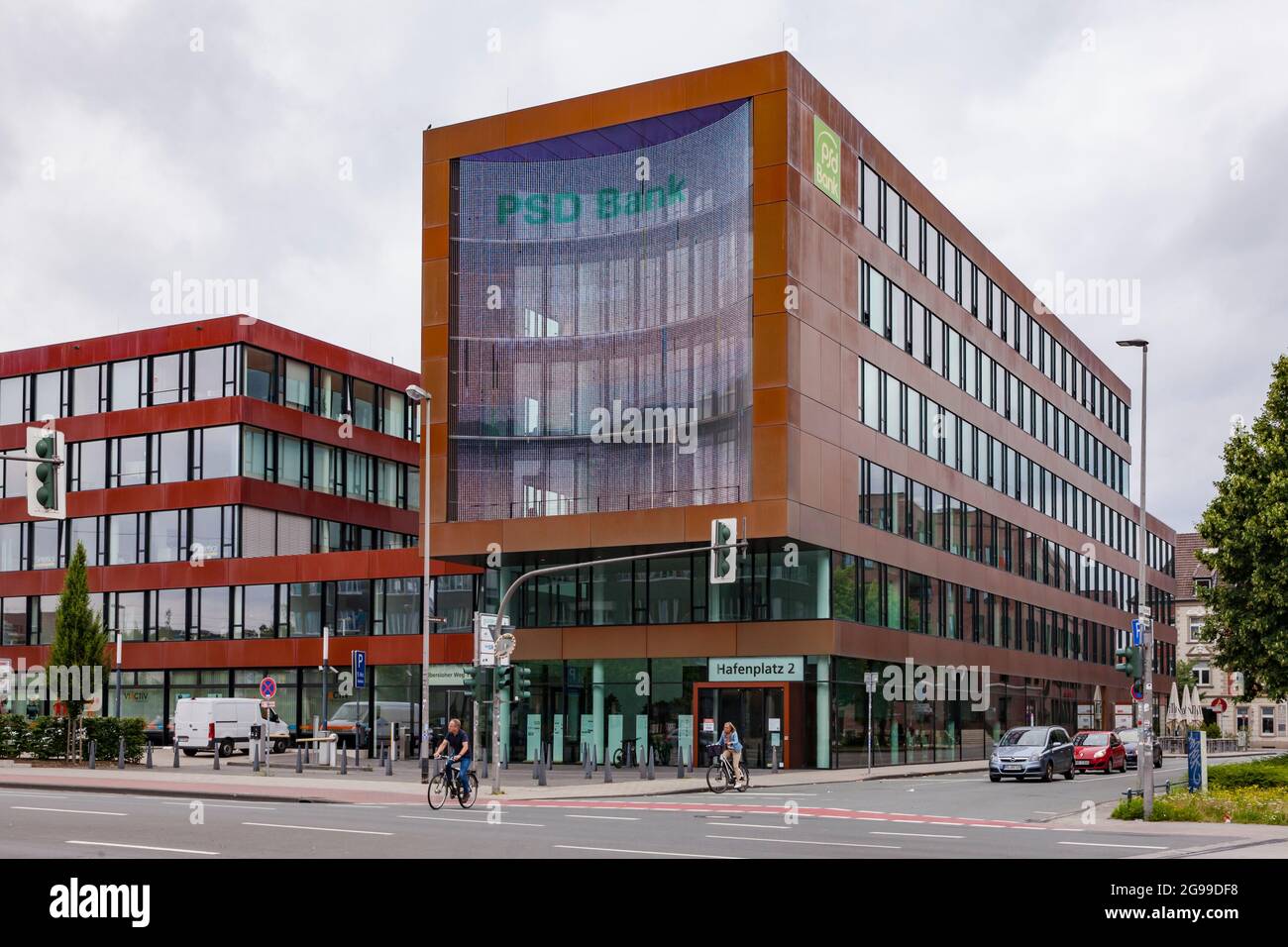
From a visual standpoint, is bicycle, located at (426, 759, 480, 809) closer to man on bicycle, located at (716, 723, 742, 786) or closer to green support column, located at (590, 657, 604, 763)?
man on bicycle, located at (716, 723, 742, 786)

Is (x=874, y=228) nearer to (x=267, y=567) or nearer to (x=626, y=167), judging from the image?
(x=626, y=167)

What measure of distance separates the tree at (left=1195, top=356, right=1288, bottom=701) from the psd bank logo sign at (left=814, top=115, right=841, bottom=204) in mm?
15704

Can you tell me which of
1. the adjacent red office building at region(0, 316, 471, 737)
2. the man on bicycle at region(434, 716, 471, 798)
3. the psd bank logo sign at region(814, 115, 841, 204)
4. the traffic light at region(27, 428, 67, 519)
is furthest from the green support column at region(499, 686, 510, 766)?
the traffic light at region(27, 428, 67, 519)

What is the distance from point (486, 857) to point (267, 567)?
4910 centimetres

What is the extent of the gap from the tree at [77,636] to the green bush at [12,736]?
1909mm

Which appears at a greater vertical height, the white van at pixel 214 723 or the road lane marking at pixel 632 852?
the road lane marking at pixel 632 852

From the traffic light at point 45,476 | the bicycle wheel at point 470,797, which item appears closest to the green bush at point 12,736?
the bicycle wheel at point 470,797

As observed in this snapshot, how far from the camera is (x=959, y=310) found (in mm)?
62406

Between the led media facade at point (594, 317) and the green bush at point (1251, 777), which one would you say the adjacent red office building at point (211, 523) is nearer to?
the led media facade at point (594, 317)

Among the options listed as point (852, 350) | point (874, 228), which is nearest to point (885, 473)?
point (852, 350)

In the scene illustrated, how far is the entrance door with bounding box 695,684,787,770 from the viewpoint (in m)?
47.4

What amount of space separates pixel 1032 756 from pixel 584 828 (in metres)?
22.3

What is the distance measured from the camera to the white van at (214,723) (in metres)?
54.1

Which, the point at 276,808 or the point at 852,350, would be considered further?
the point at 852,350
